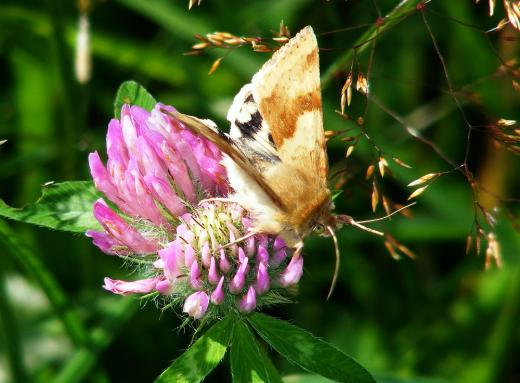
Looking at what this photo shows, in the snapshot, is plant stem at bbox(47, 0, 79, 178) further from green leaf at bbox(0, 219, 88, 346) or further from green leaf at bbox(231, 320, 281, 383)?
green leaf at bbox(231, 320, 281, 383)

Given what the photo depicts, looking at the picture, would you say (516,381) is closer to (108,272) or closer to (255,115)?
(108,272)

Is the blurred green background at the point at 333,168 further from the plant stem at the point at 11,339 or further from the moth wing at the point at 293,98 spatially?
the moth wing at the point at 293,98

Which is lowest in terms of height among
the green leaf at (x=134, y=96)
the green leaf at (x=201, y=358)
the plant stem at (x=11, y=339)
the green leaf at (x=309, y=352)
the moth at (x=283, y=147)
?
the green leaf at (x=309, y=352)

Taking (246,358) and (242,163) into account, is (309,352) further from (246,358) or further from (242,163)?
(242,163)

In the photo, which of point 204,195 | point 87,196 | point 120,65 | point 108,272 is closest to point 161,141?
point 204,195

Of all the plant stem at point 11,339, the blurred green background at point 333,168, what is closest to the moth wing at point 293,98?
the blurred green background at point 333,168

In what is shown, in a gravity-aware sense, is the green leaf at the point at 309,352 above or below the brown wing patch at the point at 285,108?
below

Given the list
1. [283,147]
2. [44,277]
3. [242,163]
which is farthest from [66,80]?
[242,163]
